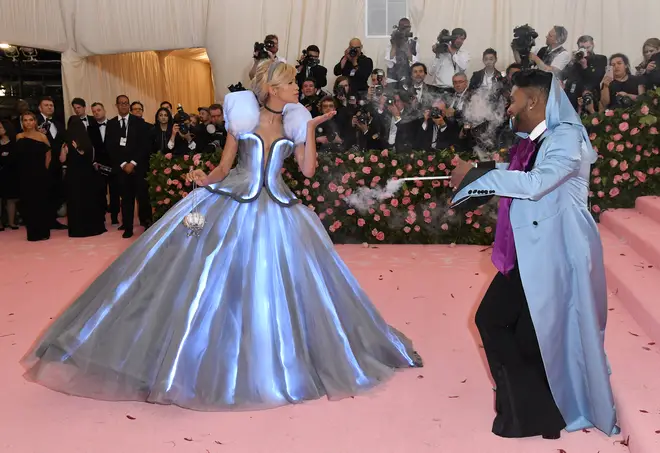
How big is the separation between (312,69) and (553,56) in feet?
9.91

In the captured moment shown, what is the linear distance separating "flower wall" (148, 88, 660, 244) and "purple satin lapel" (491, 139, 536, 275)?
4.11m

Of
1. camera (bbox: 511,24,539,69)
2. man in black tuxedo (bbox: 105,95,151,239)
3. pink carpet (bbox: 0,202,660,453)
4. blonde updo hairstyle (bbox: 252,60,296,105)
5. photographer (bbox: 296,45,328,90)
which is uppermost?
camera (bbox: 511,24,539,69)

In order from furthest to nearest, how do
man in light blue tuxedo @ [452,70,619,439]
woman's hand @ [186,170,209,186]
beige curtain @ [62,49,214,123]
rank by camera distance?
1. beige curtain @ [62,49,214,123]
2. woman's hand @ [186,170,209,186]
3. man in light blue tuxedo @ [452,70,619,439]

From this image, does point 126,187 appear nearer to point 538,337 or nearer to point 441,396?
point 441,396

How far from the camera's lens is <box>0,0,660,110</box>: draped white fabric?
10453 millimetres

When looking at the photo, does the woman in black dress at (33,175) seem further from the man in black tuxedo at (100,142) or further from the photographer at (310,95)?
the photographer at (310,95)

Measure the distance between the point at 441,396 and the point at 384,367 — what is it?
1.15 feet

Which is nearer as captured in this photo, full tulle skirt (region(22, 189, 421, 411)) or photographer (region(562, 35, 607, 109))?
full tulle skirt (region(22, 189, 421, 411))

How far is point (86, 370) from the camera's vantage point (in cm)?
328

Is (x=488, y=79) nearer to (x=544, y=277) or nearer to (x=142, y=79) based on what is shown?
(x=544, y=277)

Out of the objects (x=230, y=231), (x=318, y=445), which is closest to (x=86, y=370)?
(x=230, y=231)

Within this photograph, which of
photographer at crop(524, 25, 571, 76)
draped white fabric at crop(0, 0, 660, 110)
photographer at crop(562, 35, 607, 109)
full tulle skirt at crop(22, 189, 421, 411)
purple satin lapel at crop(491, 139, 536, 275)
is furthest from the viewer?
draped white fabric at crop(0, 0, 660, 110)

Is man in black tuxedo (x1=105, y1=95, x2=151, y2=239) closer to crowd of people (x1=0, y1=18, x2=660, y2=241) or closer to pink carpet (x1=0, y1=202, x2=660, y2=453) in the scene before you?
crowd of people (x1=0, y1=18, x2=660, y2=241)

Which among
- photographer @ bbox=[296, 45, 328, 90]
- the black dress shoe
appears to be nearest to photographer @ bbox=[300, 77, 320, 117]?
photographer @ bbox=[296, 45, 328, 90]
